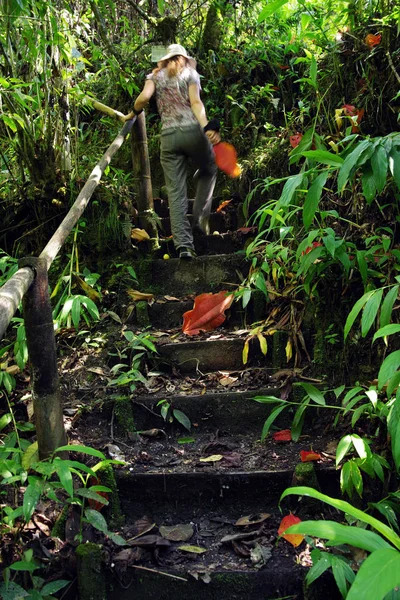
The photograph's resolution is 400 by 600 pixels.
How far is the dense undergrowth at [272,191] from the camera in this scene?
1.97 metres

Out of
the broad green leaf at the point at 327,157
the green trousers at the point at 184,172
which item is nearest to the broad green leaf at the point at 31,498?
the broad green leaf at the point at 327,157

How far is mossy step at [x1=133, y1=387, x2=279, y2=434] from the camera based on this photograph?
2.88 m

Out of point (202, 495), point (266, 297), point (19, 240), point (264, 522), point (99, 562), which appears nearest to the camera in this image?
point (99, 562)

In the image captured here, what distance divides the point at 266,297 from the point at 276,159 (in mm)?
1477

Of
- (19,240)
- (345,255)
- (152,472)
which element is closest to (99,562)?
(152,472)

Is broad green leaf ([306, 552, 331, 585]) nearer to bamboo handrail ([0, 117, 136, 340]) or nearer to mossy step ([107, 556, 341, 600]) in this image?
mossy step ([107, 556, 341, 600])

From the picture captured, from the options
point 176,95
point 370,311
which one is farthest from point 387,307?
point 176,95

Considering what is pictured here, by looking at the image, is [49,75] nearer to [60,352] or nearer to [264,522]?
[60,352]

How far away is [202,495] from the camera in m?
2.44

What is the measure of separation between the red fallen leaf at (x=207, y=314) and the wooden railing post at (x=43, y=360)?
1366mm

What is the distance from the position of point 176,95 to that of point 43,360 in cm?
265

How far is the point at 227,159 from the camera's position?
206 inches

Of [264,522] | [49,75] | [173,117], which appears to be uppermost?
[49,75]

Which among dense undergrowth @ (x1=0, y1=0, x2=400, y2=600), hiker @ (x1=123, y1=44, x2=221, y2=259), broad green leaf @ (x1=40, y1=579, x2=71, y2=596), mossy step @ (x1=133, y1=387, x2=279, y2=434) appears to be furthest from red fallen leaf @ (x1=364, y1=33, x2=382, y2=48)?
broad green leaf @ (x1=40, y1=579, x2=71, y2=596)
